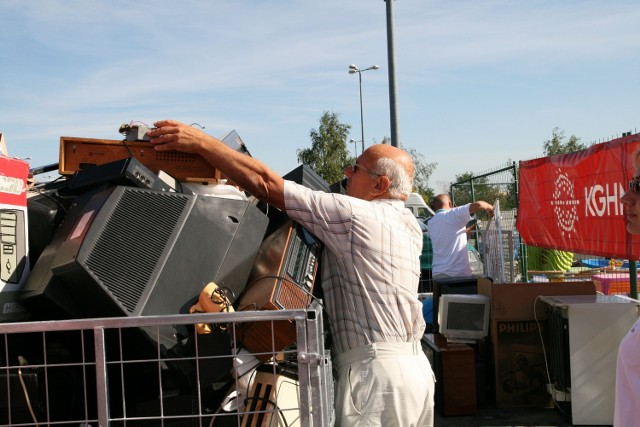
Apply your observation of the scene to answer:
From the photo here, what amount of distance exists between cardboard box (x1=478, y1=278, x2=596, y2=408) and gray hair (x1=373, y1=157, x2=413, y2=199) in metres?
3.54

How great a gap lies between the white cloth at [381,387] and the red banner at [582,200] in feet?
10.1

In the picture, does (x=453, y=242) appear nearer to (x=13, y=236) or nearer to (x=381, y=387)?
(x=381, y=387)

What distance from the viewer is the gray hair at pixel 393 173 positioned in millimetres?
3176

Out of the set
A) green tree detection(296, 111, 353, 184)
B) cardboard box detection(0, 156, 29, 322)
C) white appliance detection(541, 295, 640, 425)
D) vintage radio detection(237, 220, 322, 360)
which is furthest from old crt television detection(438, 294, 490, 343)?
green tree detection(296, 111, 353, 184)

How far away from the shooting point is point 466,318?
6.61 meters

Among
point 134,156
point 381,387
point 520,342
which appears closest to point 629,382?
point 381,387

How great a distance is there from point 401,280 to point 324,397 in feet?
2.36

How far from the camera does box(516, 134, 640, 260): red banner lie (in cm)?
562

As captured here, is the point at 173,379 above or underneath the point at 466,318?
above

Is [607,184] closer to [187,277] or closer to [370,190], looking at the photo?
[370,190]

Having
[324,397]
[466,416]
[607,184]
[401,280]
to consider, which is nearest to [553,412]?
[466,416]

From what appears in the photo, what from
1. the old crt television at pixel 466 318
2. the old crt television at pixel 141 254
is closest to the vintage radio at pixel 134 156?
the old crt television at pixel 141 254

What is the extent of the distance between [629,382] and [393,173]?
1.32 meters

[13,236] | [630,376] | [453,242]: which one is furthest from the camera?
[453,242]
